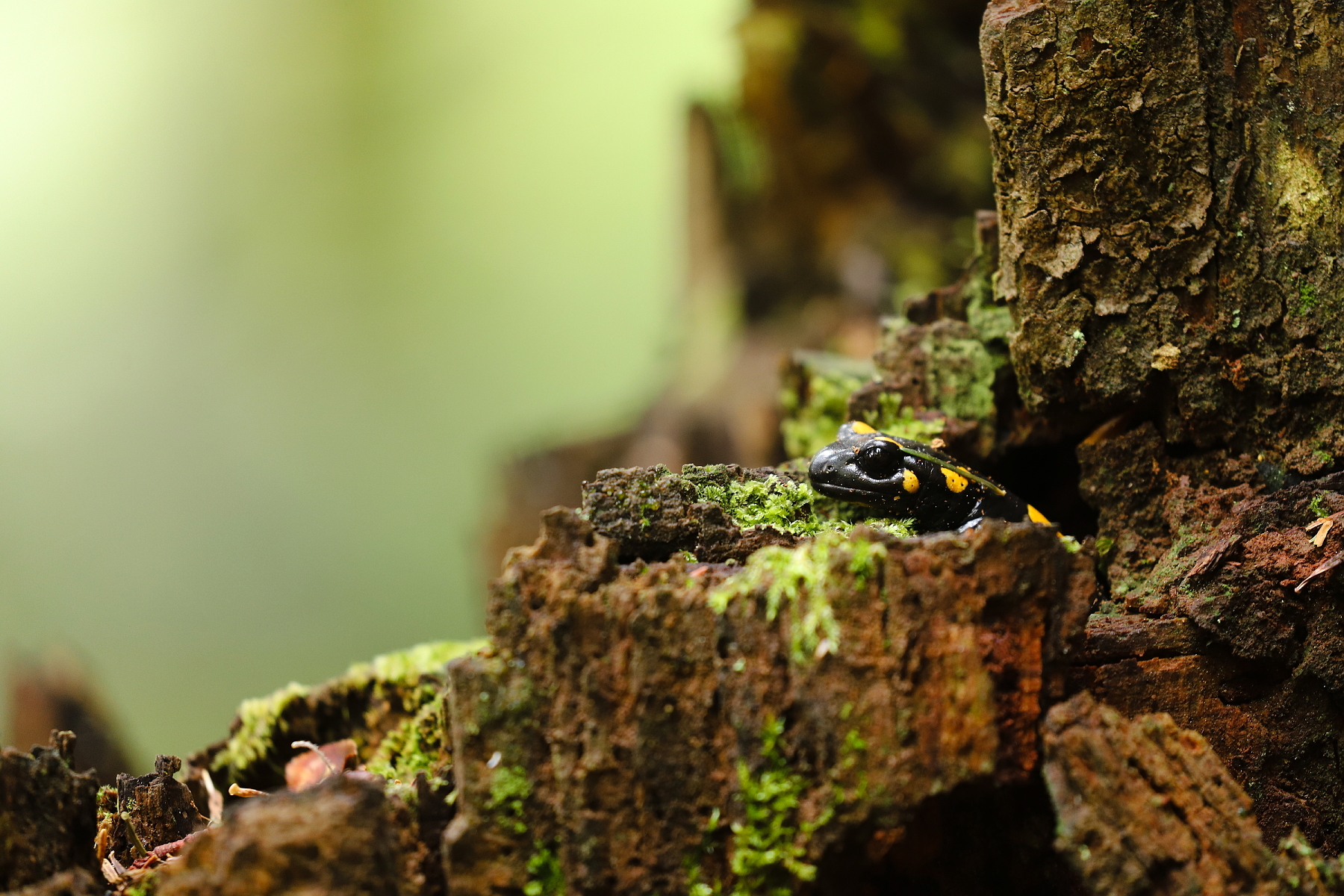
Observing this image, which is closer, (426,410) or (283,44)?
(283,44)

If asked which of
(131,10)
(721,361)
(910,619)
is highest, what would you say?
(131,10)

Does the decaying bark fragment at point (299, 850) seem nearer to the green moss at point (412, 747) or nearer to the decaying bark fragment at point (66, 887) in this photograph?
the decaying bark fragment at point (66, 887)

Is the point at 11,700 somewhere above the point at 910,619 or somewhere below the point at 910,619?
below

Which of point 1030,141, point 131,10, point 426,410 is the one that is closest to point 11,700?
point 1030,141

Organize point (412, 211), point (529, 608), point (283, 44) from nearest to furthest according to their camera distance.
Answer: point (529, 608) → point (283, 44) → point (412, 211)

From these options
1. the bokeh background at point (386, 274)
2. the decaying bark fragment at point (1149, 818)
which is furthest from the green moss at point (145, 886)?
the bokeh background at point (386, 274)

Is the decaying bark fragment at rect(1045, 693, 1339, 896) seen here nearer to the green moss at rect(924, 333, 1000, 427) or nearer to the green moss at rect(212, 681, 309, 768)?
the green moss at rect(924, 333, 1000, 427)

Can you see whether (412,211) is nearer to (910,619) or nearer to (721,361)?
(721,361)

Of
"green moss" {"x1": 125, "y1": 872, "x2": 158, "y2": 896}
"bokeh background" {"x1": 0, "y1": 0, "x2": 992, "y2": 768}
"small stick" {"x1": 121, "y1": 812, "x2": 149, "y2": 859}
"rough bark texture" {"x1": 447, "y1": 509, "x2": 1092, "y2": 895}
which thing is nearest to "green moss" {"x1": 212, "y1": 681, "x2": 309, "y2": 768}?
"small stick" {"x1": 121, "y1": 812, "x2": 149, "y2": 859}
